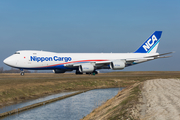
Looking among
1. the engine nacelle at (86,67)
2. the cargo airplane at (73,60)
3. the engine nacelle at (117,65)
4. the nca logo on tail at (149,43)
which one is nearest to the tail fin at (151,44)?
the nca logo on tail at (149,43)

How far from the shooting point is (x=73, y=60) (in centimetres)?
5525

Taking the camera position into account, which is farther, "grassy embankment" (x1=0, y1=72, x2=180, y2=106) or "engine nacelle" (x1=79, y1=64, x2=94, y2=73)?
"engine nacelle" (x1=79, y1=64, x2=94, y2=73)

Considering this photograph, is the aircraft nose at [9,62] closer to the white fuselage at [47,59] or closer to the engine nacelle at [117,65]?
the white fuselage at [47,59]

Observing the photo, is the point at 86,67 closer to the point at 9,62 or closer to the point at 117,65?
the point at 117,65

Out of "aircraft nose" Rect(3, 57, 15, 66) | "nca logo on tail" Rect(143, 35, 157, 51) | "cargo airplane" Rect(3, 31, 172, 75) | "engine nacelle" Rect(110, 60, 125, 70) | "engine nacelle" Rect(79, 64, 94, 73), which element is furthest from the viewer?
"nca logo on tail" Rect(143, 35, 157, 51)

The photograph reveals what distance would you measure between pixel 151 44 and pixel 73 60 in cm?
2629

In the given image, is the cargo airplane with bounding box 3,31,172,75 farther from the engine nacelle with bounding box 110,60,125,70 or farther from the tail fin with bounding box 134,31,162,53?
the tail fin with bounding box 134,31,162,53

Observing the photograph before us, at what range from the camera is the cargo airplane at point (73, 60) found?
1987 inches

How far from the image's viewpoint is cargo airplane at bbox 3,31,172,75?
166 ft

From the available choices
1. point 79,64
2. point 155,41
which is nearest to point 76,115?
point 79,64

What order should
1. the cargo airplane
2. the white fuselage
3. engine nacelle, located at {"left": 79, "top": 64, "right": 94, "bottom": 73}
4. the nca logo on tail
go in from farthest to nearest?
the nca logo on tail → engine nacelle, located at {"left": 79, "top": 64, "right": 94, "bottom": 73} → the cargo airplane → the white fuselage

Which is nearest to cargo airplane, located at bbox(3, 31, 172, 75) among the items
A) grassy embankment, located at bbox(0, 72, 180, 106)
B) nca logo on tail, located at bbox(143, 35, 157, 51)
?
nca logo on tail, located at bbox(143, 35, 157, 51)

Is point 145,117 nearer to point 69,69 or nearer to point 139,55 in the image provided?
point 69,69

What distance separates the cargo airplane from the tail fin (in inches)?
51.5
